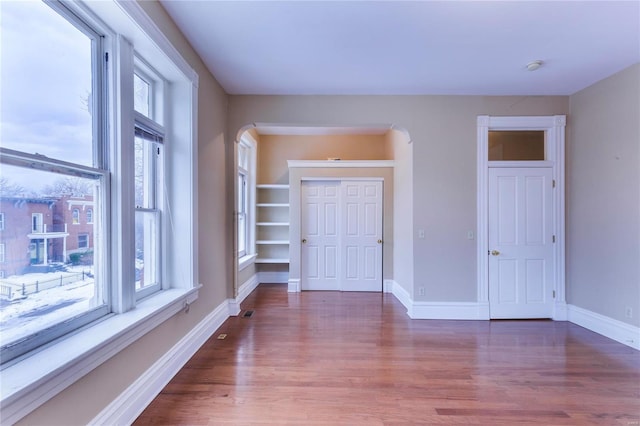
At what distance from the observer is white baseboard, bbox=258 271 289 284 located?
219 inches

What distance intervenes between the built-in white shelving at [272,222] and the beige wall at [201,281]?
1831mm

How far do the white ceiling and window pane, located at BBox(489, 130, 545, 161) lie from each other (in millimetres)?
522

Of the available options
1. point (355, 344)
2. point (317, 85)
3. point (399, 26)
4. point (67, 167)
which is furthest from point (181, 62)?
point (355, 344)

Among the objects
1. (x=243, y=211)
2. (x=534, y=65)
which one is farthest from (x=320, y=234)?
(x=534, y=65)

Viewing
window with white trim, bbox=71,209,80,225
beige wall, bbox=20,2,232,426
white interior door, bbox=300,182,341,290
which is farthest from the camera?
white interior door, bbox=300,182,341,290

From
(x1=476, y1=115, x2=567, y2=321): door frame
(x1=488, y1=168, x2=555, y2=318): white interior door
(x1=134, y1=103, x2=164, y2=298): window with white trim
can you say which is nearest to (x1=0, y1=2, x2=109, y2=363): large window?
(x1=134, y1=103, x2=164, y2=298): window with white trim

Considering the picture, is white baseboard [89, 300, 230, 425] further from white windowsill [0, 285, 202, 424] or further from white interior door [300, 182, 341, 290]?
white interior door [300, 182, 341, 290]

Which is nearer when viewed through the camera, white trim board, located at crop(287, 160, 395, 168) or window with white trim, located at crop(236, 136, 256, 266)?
white trim board, located at crop(287, 160, 395, 168)

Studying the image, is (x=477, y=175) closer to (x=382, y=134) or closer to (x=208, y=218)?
(x=382, y=134)

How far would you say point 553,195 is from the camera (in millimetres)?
3652

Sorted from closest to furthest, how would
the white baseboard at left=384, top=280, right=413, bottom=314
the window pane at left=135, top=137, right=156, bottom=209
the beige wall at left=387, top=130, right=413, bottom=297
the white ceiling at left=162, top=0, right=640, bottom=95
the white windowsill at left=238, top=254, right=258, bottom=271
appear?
1. the white ceiling at left=162, top=0, right=640, bottom=95
2. the window pane at left=135, top=137, right=156, bottom=209
3. the beige wall at left=387, top=130, right=413, bottom=297
4. the white baseboard at left=384, top=280, right=413, bottom=314
5. the white windowsill at left=238, top=254, right=258, bottom=271

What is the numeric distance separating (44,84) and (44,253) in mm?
880

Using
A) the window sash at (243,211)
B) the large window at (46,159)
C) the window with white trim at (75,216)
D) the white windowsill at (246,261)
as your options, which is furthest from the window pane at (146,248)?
the window sash at (243,211)

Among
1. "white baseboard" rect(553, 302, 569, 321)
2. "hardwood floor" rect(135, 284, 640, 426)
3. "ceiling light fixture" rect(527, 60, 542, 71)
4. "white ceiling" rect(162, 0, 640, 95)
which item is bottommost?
"hardwood floor" rect(135, 284, 640, 426)
